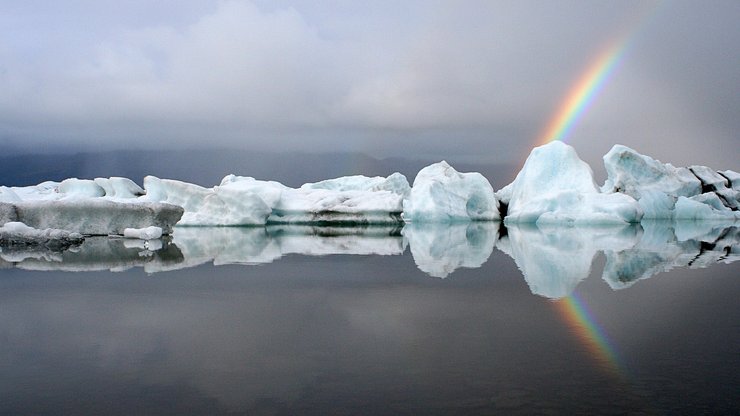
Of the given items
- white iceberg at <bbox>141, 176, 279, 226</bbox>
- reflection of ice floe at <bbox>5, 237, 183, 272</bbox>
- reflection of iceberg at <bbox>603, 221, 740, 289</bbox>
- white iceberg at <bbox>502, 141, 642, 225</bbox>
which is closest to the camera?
reflection of iceberg at <bbox>603, 221, 740, 289</bbox>

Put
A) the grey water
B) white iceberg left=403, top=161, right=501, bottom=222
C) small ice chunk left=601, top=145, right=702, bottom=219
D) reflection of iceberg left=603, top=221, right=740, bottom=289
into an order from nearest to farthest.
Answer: the grey water < reflection of iceberg left=603, top=221, right=740, bottom=289 < small ice chunk left=601, top=145, right=702, bottom=219 < white iceberg left=403, top=161, right=501, bottom=222

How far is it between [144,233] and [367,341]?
13491mm

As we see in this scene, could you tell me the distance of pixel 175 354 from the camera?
4020mm

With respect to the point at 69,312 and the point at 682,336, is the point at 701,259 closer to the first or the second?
the point at 682,336

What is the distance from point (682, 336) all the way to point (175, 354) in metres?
3.67

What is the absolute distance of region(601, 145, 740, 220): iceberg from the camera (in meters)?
27.5

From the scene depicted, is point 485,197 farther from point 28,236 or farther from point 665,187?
point 28,236

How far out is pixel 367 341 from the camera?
4406 mm

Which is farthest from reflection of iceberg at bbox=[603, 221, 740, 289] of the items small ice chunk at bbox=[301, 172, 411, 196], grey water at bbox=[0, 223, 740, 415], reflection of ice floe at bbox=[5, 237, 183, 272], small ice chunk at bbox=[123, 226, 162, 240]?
small ice chunk at bbox=[301, 172, 411, 196]

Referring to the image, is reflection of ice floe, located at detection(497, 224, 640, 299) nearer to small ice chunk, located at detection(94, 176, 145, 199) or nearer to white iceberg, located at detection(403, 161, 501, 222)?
white iceberg, located at detection(403, 161, 501, 222)

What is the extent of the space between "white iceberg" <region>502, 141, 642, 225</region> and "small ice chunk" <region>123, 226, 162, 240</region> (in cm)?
1599

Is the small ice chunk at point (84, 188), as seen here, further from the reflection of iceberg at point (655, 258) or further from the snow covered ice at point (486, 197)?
the reflection of iceberg at point (655, 258)

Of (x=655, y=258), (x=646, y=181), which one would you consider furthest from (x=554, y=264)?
(x=646, y=181)

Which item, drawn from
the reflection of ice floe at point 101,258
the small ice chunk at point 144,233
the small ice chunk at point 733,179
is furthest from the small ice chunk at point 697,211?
the reflection of ice floe at point 101,258
